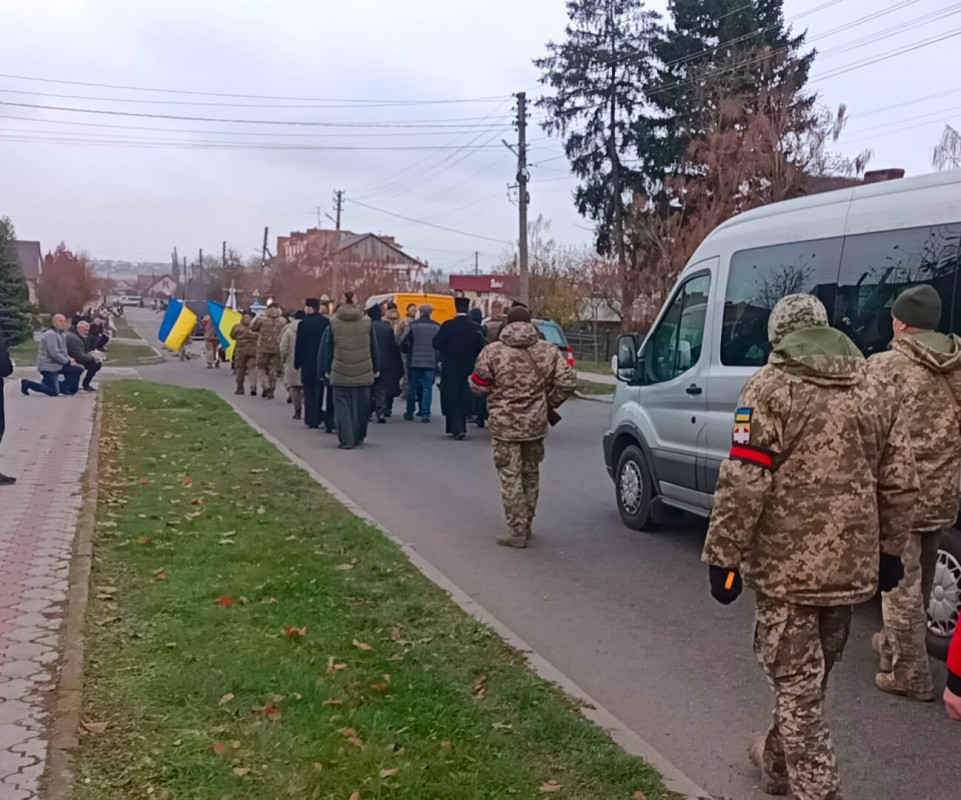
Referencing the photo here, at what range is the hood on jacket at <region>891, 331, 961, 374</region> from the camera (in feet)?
16.2

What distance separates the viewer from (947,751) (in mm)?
4523

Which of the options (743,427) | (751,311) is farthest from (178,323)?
(743,427)

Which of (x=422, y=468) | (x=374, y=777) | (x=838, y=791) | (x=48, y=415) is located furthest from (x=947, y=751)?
(x=48, y=415)

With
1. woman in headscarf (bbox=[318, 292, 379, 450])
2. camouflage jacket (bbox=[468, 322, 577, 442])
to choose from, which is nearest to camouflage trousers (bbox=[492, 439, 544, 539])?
camouflage jacket (bbox=[468, 322, 577, 442])

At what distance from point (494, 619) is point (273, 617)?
127cm

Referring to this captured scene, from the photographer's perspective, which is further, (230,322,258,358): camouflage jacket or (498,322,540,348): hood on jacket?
(230,322,258,358): camouflage jacket

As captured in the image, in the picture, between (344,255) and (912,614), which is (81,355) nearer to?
(912,614)

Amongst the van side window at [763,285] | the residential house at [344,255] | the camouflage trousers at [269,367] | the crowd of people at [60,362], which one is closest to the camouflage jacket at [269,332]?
the camouflage trousers at [269,367]

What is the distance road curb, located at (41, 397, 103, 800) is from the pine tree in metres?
30.3

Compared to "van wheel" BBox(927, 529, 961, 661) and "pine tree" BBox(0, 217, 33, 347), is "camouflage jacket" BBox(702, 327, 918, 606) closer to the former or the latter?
"van wheel" BBox(927, 529, 961, 661)

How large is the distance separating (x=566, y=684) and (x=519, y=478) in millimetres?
3256

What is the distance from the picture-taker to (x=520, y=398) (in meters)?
8.22

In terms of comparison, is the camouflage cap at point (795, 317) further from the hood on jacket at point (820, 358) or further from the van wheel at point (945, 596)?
the van wheel at point (945, 596)

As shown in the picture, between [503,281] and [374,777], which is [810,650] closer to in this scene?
[374,777]
